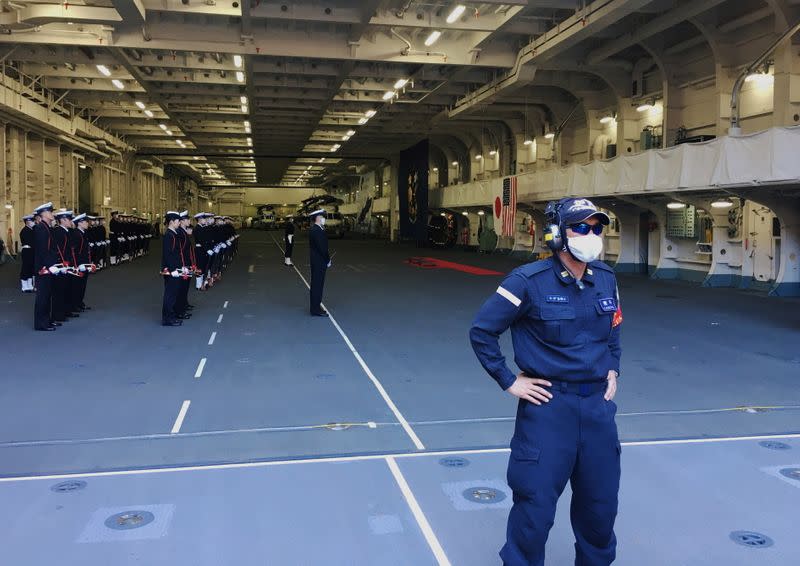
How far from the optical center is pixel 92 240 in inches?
845

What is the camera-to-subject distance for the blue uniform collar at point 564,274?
324 centimetres

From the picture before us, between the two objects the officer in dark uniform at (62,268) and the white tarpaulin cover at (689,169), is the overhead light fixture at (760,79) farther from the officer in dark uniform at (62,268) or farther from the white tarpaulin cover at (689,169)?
the officer in dark uniform at (62,268)

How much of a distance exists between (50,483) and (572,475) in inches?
149

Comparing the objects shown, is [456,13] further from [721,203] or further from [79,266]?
[79,266]

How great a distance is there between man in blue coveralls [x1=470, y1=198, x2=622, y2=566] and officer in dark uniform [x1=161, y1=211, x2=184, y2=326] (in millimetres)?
10308

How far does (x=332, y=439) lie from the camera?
6133 millimetres

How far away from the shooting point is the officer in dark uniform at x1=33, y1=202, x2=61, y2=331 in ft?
39.5

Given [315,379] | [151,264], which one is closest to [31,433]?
[315,379]

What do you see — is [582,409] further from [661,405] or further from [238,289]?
[238,289]

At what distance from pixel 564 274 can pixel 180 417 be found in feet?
15.7

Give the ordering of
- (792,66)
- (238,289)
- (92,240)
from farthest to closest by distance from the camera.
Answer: (92,240), (238,289), (792,66)

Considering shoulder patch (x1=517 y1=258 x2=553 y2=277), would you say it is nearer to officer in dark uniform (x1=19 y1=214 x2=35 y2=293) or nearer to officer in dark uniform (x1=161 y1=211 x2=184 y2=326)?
officer in dark uniform (x1=161 y1=211 x2=184 y2=326)

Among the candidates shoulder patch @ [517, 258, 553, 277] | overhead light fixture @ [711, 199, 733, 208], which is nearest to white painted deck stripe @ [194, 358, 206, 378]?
shoulder patch @ [517, 258, 553, 277]

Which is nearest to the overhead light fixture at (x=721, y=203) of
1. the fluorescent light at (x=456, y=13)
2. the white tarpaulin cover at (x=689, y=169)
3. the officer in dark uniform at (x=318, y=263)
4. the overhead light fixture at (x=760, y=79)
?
the white tarpaulin cover at (x=689, y=169)
